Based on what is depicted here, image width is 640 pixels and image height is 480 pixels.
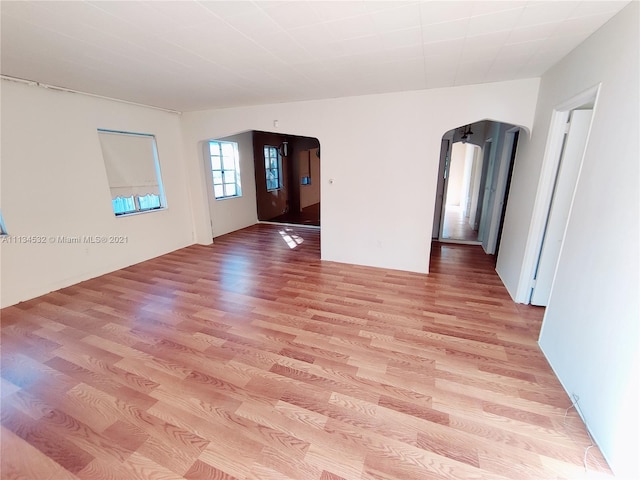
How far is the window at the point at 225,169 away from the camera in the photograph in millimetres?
6188

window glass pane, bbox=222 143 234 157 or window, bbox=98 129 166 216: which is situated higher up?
window glass pane, bbox=222 143 234 157

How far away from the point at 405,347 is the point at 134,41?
350cm

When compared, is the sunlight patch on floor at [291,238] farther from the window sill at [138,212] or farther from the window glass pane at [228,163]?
the window sill at [138,212]

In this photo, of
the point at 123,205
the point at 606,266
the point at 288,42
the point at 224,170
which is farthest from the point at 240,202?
the point at 606,266

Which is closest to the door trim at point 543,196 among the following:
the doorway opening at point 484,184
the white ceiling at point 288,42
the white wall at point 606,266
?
the white wall at point 606,266

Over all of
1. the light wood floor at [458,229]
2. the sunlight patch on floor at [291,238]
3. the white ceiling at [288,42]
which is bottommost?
the sunlight patch on floor at [291,238]

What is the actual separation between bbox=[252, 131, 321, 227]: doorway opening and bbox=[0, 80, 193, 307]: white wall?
3205 mm

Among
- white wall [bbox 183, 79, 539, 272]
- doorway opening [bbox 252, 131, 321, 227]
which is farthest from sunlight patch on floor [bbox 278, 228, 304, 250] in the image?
white wall [bbox 183, 79, 539, 272]

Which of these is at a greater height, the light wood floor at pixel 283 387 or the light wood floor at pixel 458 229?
the light wood floor at pixel 458 229

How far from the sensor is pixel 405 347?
8.05 ft

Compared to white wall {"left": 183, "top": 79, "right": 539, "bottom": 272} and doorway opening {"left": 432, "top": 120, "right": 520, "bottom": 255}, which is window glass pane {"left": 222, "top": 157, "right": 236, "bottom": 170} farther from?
doorway opening {"left": 432, "top": 120, "right": 520, "bottom": 255}

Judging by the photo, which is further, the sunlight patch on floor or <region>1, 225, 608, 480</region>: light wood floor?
the sunlight patch on floor

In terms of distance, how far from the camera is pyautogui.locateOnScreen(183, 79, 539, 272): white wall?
3471mm

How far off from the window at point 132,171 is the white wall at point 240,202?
1089 mm
